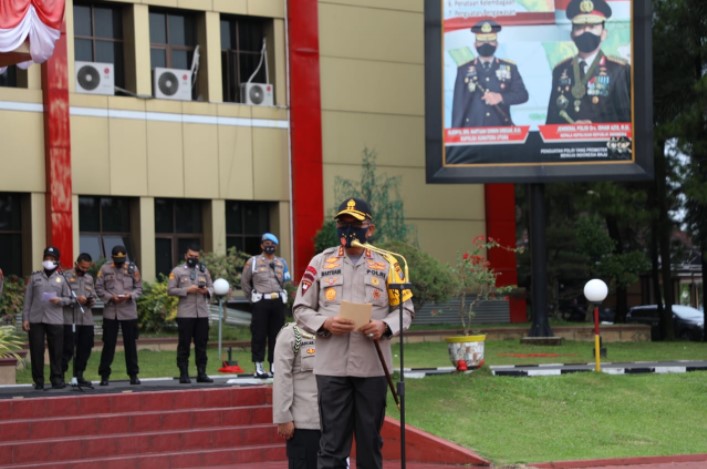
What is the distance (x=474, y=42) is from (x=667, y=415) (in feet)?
38.4

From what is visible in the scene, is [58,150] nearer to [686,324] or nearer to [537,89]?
[537,89]

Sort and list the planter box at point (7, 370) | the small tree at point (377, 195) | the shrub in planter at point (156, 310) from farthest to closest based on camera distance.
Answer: the small tree at point (377, 195), the shrub in planter at point (156, 310), the planter box at point (7, 370)

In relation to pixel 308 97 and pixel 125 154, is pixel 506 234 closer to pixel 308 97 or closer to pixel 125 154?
pixel 308 97

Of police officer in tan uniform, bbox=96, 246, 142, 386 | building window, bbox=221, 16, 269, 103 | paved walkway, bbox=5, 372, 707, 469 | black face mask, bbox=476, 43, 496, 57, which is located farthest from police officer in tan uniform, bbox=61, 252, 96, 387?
building window, bbox=221, 16, 269, 103

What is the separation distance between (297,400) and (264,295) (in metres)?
8.04

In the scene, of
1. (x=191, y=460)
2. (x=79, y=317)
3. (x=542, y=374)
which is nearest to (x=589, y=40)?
(x=542, y=374)

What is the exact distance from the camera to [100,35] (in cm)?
2764

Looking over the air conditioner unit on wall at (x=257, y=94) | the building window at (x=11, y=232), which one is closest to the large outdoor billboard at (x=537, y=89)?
the air conditioner unit on wall at (x=257, y=94)

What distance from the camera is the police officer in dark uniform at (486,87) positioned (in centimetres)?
2528

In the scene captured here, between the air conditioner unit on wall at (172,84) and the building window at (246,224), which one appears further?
the building window at (246,224)

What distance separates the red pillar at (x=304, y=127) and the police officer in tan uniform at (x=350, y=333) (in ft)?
66.4

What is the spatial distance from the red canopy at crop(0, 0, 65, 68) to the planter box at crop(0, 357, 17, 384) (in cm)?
392

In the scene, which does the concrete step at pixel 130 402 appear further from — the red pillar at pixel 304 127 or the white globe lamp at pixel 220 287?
the red pillar at pixel 304 127

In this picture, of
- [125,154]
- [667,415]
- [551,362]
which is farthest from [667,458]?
[125,154]
